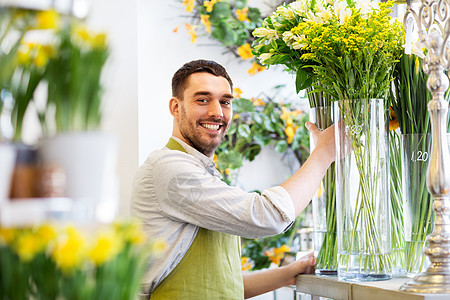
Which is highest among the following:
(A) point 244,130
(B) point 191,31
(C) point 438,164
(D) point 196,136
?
(B) point 191,31

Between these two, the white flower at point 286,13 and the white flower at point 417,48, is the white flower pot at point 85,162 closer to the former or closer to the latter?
the white flower at point 417,48

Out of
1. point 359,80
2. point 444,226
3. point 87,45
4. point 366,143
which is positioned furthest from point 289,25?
point 87,45

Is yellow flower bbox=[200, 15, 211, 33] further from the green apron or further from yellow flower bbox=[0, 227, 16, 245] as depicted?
yellow flower bbox=[0, 227, 16, 245]

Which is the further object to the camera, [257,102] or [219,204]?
[257,102]

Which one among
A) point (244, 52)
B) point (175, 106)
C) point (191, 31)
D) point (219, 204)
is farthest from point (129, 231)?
point (244, 52)

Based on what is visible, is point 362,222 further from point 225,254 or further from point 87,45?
point 87,45

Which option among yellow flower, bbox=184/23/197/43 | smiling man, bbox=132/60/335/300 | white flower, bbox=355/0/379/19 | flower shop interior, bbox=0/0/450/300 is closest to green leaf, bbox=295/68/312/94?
flower shop interior, bbox=0/0/450/300

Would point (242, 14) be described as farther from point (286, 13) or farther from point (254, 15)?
point (286, 13)

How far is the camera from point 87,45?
0.56 meters

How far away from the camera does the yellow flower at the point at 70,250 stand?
0.50 m

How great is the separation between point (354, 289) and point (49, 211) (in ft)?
3.33

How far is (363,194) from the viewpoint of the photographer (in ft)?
4.71

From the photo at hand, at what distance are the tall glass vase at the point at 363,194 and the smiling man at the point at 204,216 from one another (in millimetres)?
130

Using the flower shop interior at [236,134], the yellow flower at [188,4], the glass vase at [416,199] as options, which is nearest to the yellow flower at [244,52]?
the flower shop interior at [236,134]
